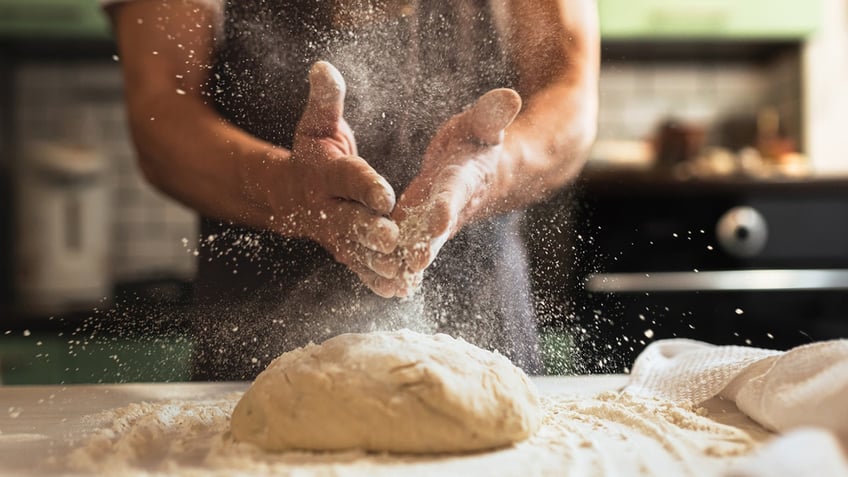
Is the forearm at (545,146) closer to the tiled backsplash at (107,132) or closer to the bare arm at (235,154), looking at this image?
the bare arm at (235,154)

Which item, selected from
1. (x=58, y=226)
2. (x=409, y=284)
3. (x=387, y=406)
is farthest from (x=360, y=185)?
(x=58, y=226)

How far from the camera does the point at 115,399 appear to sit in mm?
949

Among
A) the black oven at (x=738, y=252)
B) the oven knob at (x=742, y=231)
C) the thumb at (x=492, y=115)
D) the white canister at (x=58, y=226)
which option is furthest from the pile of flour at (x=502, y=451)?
the white canister at (x=58, y=226)

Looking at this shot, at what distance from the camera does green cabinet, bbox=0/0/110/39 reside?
6.48ft

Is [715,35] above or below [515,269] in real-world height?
above

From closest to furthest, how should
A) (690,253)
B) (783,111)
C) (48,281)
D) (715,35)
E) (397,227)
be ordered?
1. (397,227)
2. (690,253)
3. (48,281)
4. (715,35)
5. (783,111)

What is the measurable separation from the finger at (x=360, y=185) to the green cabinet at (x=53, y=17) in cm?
149

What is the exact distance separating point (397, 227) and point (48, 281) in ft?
5.45

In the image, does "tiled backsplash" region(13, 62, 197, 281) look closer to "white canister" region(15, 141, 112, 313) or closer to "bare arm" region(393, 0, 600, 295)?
"white canister" region(15, 141, 112, 313)

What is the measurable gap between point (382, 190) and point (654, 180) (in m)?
1.25

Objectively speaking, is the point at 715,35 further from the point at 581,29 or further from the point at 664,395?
the point at 664,395

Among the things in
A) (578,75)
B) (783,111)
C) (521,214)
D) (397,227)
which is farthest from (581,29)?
(783,111)

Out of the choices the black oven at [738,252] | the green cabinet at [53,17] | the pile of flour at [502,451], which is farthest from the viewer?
the green cabinet at [53,17]

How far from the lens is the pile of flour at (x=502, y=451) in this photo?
0.62 m
